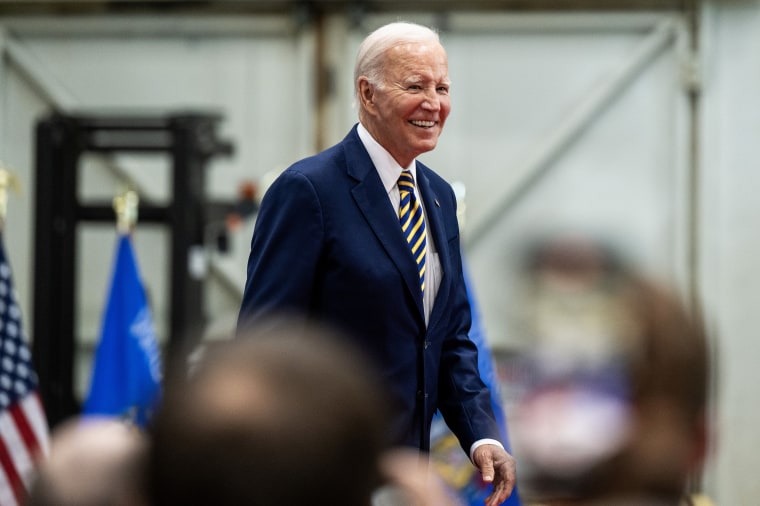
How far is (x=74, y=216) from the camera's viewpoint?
5277 mm

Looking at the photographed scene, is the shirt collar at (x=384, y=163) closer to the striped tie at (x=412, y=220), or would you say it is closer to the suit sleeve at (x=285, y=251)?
the striped tie at (x=412, y=220)

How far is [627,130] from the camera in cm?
617

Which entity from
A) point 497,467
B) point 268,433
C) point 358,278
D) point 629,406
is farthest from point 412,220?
point 268,433

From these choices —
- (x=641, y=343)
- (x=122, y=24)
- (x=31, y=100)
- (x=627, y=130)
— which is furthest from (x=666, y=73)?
(x=641, y=343)

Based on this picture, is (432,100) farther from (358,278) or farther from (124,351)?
(124,351)

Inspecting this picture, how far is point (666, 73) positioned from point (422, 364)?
167 inches

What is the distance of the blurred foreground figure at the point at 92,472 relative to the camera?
1183mm

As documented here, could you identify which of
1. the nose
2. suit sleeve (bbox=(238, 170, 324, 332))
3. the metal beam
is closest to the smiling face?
the nose

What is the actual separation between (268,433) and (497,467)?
4.27 ft

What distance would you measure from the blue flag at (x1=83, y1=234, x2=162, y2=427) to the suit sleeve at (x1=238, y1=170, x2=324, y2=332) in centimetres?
281

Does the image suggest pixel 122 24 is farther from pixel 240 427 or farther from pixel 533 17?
pixel 240 427

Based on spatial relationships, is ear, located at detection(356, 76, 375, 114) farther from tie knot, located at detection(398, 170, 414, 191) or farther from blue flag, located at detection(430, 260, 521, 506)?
blue flag, located at detection(430, 260, 521, 506)

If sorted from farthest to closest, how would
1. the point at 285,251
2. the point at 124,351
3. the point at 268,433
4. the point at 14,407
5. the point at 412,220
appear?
the point at 124,351 → the point at 14,407 → the point at 412,220 → the point at 285,251 → the point at 268,433

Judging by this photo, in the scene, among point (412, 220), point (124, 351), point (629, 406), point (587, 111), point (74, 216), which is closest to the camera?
point (629, 406)
